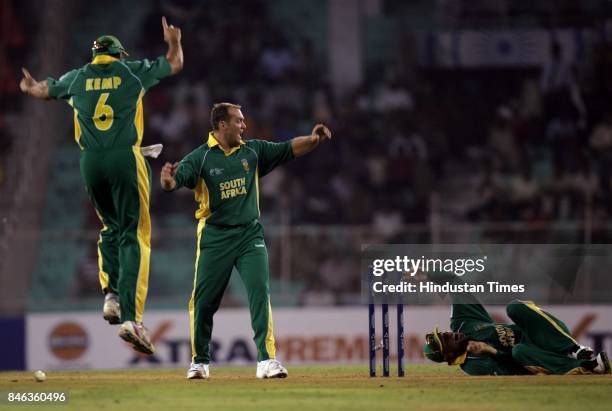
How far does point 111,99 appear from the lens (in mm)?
10672

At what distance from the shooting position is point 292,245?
60.1ft

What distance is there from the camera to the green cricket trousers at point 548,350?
1202cm

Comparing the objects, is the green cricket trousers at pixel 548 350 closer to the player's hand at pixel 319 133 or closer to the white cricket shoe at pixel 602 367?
the white cricket shoe at pixel 602 367

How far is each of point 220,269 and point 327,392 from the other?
1894 millimetres

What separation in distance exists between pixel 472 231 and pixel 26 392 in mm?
8856

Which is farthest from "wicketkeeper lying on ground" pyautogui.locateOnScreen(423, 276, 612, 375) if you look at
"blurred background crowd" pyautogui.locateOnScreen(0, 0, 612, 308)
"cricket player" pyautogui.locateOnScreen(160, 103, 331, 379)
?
"blurred background crowd" pyautogui.locateOnScreen(0, 0, 612, 308)

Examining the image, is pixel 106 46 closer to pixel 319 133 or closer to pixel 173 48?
pixel 173 48

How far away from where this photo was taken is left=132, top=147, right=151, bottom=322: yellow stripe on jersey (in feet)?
35.0

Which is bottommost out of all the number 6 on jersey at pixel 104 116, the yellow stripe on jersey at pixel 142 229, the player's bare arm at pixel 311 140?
the yellow stripe on jersey at pixel 142 229

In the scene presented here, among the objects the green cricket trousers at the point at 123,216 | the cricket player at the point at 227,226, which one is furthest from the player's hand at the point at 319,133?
the green cricket trousers at the point at 123,216

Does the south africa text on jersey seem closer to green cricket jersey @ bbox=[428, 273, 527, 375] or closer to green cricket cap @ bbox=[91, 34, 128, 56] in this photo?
green cricket cap @ bbox=[91, 34, 128, 56]

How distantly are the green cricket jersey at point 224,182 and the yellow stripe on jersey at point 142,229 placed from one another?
0.76 m

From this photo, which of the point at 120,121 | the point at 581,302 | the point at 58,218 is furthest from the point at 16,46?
the point at 120,121

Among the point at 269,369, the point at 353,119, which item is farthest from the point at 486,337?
the point at 353,119
